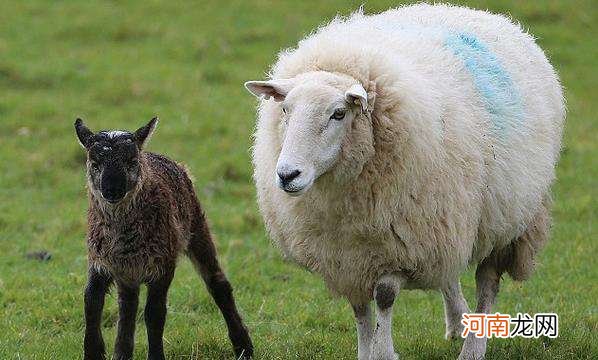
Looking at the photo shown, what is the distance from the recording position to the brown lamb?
18.5 ft

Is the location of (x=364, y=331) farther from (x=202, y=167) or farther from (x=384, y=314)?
(x=202, y=167)

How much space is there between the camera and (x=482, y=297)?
6805mm

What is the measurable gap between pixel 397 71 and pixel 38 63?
32.3 feet

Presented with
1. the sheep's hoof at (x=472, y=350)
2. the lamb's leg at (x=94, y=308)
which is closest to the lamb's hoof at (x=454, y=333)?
the sheep's hoof at (x=472, y=350)

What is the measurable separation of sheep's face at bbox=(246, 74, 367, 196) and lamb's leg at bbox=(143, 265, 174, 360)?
3.49 feet

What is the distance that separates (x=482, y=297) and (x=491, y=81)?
54.2 inches

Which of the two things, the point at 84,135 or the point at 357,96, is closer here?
the point at 357,96

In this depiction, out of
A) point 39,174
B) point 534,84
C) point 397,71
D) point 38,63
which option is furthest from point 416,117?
point 38,63

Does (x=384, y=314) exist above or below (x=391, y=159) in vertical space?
below

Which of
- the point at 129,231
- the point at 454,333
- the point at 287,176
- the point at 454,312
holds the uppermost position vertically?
the point at 287,176

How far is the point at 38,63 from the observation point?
1467 cm

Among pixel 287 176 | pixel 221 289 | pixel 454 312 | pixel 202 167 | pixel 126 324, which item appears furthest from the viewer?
pixel 202 167

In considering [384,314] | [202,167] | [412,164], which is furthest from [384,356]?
[202,167]

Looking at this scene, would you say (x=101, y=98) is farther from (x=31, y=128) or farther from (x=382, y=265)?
(x=382, y=265)
